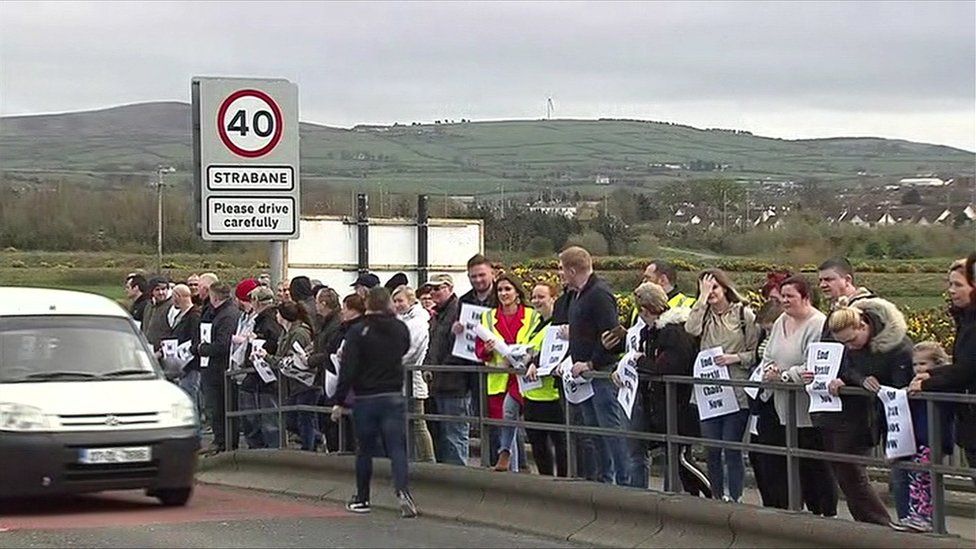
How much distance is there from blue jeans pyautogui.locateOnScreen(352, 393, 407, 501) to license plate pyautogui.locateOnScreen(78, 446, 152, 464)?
5.75ft

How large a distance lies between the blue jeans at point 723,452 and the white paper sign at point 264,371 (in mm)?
6039

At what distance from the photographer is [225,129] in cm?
1758

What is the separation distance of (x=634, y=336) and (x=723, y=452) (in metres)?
1.07

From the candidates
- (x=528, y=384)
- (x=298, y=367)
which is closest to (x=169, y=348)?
(x=298, y=367)

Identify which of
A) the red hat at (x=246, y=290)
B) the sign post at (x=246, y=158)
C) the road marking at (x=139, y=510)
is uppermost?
the sign post at (x=246, y=158)

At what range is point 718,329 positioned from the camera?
473 inches

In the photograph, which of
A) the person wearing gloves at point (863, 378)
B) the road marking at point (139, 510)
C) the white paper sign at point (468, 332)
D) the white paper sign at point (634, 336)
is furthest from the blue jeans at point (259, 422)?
the person wearing gloves at point (863, 378)

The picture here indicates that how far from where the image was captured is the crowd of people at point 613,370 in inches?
412

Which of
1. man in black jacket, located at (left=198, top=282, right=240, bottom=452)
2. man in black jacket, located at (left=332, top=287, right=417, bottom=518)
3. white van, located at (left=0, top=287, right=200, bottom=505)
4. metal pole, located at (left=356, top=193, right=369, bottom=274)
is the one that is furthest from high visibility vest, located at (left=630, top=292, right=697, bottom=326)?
metal pole, located at (left=356, top=193, right=369, bottom=274)

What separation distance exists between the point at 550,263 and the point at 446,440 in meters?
13.0

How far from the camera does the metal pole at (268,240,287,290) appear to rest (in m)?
18.4

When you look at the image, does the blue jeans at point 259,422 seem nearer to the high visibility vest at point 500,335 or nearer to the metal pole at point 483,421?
the high visibility vest at point 500,335

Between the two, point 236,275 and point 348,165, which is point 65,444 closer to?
point 236,275

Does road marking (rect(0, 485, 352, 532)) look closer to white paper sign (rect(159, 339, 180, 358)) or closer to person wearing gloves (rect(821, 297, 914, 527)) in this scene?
white paper sign (rect(159, 339, 180, 358))
